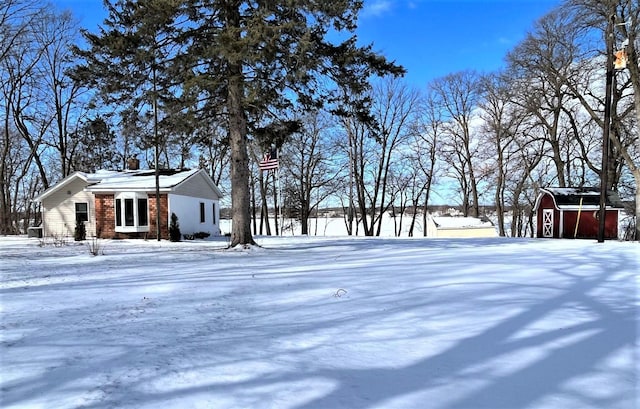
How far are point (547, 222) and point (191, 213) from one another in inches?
772

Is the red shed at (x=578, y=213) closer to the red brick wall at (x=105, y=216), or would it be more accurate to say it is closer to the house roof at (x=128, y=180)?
the house roof at (x=128, y=180)

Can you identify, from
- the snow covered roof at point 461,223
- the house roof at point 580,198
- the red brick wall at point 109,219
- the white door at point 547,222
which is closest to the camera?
the red brick wall at point 109,219

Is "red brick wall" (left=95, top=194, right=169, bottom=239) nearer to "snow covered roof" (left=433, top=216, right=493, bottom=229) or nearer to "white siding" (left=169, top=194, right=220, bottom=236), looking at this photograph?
"white siding" (left=169, top=194, right=220, bottom=236)

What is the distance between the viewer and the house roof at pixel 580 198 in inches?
823

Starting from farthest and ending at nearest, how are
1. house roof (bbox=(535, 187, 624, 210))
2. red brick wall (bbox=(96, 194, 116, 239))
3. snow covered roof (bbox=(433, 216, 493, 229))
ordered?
snow covered roof (bbox=(433, 216, 493, 229)) → house roof (bbox=(535, 187, 624, 210)) → red brick wall (bbox=(96, 194, 116, 239))

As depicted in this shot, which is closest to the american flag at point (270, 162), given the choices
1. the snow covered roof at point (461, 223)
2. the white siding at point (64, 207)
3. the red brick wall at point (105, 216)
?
the red brick wall at point (105, 216)

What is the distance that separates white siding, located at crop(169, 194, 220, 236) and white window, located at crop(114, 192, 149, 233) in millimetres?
1358

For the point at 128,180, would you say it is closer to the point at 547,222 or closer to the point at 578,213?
the point at 547,222

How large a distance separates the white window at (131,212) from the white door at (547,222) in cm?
2120

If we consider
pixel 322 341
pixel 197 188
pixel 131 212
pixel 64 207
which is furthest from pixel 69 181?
pixel 322 341

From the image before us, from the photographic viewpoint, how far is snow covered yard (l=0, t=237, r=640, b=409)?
8.21 feet

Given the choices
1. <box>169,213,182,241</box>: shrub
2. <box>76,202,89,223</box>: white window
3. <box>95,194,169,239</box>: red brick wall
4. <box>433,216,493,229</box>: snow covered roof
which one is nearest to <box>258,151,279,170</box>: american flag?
<box>169,213,182,241</box>: shrub

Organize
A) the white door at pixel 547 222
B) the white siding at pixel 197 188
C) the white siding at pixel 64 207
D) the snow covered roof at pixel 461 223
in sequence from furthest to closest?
the snow covered roof at pixel 461 223 → the white door at pixel 547 222 → the white siding at pixel 64 207 → the white siding at pixel 197 188

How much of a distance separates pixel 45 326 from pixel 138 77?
9066 millimetres
